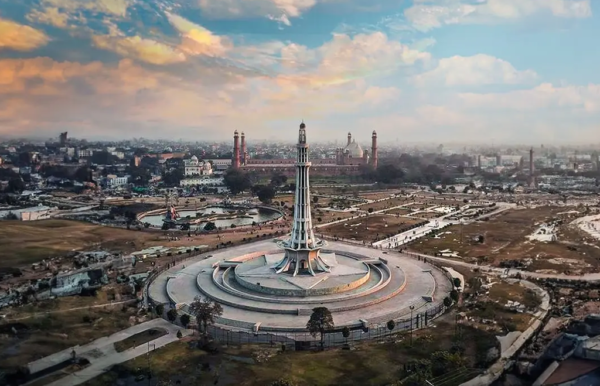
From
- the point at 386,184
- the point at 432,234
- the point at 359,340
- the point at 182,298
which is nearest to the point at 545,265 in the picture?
the point at 432,234

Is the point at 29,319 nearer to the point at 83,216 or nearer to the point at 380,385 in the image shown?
the point at 380,385

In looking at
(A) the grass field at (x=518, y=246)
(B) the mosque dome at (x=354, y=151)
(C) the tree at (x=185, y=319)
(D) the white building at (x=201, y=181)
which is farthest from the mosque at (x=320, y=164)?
(C) the tree at (x=185, y=319)

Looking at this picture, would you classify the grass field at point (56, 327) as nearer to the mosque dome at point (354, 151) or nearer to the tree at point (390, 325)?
the tree at point (390, 325)

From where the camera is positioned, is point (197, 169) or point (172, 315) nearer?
point (172, 315)

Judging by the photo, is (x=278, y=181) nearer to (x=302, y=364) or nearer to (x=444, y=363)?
(x=302, y=364)

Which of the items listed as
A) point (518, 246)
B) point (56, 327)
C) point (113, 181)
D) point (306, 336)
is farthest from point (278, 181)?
point (306, 336)
